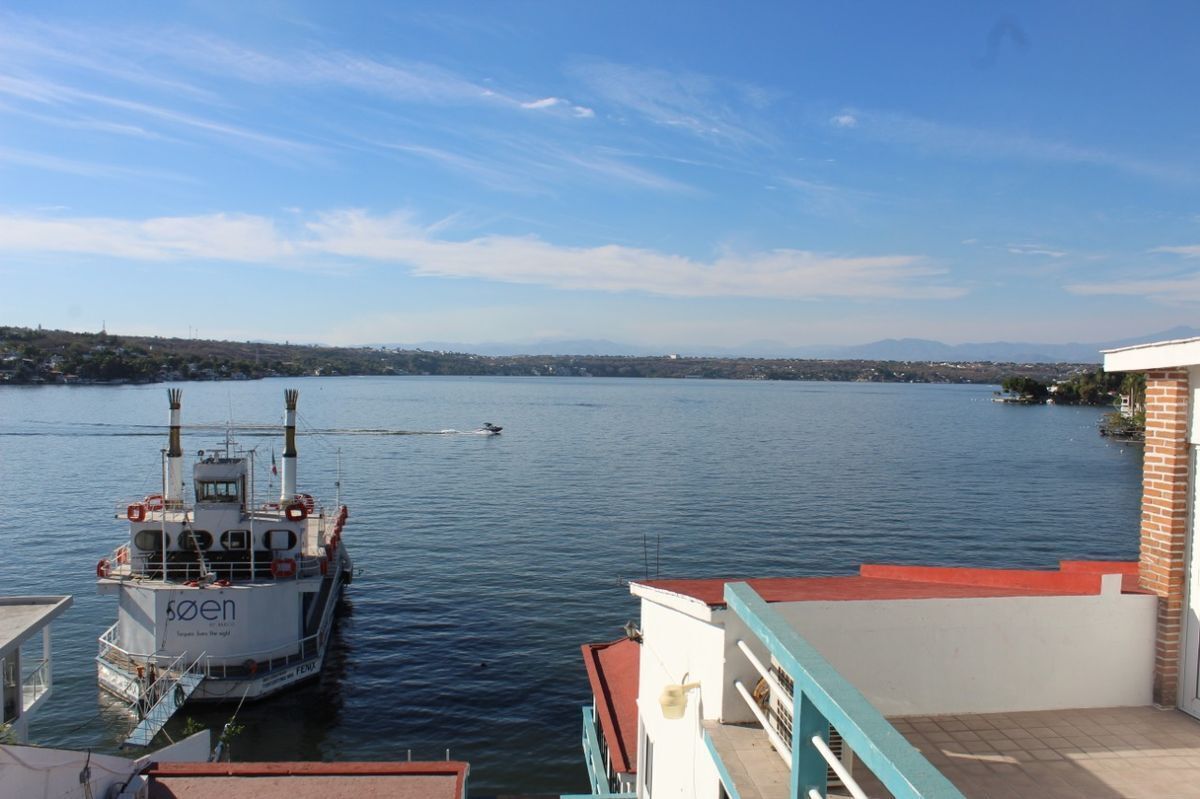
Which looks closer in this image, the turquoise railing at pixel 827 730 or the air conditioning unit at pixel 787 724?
the turquoise railing at pixel 827 730

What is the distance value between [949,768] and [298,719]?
20.7 meters

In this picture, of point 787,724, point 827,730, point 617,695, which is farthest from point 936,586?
point 617,695

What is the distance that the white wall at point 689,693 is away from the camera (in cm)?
675

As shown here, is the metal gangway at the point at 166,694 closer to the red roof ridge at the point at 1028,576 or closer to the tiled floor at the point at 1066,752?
the red roof ridge at the point at 1028,576

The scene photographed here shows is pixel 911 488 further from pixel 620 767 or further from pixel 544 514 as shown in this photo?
pixel 620 767

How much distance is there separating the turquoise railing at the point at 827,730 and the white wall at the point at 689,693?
143cm

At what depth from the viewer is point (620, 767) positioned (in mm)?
14914

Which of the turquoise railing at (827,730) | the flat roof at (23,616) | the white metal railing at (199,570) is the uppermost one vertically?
the turquoise railing at (827,730)

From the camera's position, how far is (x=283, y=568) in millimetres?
24219

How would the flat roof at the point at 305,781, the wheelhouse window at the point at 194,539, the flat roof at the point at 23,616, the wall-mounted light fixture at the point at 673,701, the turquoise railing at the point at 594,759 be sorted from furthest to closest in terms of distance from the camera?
the wheelhouse window at the point at 194,539 → the turquoise railing at the point at 594,759 → the flat roof at the point at 23,616 → the flat roof at the point at 305,781 → the wall-mounted light fixture at the point at 673,701

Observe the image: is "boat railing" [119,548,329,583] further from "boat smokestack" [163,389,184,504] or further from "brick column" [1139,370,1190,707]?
"brick column" [1139,370,1190,707]

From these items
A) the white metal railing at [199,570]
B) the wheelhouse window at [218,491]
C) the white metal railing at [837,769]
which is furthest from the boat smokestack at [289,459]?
the white metal railing at [837,769]

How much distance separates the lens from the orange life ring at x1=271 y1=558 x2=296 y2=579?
951 inches

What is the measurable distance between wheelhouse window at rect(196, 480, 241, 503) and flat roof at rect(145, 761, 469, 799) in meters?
15.1
